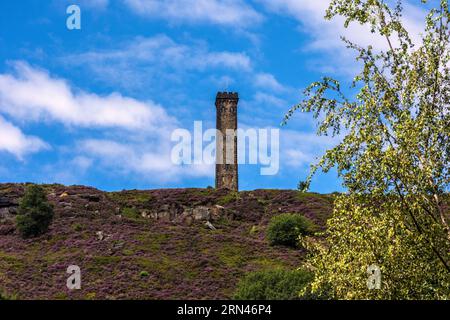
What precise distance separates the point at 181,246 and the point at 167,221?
1444 cm

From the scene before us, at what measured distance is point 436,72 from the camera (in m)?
23.3

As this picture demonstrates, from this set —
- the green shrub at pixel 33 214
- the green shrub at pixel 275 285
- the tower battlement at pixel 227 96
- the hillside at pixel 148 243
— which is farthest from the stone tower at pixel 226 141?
the green shrub at pixel 275 285

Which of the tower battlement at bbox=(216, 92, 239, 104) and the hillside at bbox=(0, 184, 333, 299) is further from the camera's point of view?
the tower battlement at bbox=(216, 92, 239, 104)

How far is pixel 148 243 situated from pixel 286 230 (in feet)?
49.8

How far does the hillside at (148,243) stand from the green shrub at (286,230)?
125cm

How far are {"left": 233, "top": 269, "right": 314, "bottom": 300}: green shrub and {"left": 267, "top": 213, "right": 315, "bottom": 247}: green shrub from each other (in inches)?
876

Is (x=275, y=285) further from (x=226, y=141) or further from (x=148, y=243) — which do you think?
(x=226, y=141)

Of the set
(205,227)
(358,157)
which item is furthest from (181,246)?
(358,157)

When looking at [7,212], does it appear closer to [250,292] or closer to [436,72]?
[250,292]

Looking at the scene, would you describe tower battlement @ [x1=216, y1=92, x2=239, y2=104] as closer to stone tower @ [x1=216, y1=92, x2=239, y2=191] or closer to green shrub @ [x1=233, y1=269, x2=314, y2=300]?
stone tower @ [x1=216, y1=92, x2=239, y2=191]

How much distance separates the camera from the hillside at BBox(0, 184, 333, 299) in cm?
5638

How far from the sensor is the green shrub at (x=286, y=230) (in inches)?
2822

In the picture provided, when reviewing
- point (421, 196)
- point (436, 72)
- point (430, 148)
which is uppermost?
point (436, 72)

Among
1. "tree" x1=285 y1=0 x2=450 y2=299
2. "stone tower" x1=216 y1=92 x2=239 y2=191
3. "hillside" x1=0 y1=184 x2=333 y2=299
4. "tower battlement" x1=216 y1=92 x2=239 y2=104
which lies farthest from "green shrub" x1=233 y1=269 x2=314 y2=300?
"tower battlement" x1=216 y1=92 x2=239 y2=104
